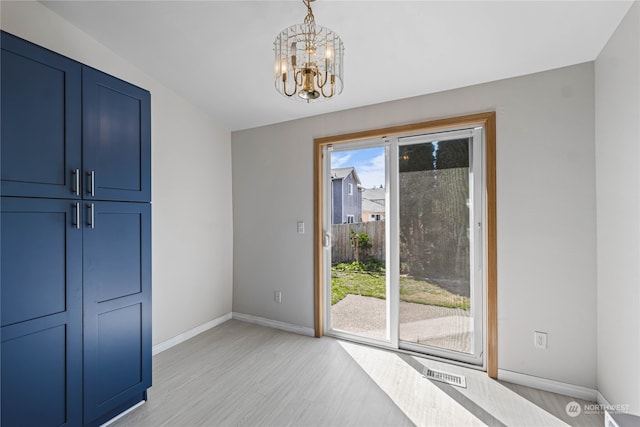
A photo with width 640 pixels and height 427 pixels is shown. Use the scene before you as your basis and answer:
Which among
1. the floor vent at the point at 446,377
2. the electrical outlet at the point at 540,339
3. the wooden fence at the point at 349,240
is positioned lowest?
the floor vent at the point at 446,377

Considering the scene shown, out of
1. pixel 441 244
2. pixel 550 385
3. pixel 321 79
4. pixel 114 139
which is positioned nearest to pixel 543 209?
pixel 441 244

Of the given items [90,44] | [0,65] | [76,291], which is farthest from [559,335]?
[90,44]

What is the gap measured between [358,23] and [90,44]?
2086 mm

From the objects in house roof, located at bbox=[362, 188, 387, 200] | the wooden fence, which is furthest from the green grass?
house roof, located at bbox=[362, 188, 387, 200]

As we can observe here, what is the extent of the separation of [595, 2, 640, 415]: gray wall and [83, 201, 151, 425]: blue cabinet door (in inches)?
116

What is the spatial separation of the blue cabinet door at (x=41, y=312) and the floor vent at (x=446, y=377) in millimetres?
2371

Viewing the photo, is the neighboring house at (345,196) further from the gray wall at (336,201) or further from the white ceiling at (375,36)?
the white ceiling at (375,36)

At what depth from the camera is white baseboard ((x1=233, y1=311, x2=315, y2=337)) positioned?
3.16 meters

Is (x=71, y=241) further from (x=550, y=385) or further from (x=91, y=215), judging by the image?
(x=550, y=385)

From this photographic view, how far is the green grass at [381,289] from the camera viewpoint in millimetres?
2604

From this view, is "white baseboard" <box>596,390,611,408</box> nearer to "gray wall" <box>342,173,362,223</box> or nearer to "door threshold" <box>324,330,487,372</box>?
"door threshold" <box>324,330,487,372</box>

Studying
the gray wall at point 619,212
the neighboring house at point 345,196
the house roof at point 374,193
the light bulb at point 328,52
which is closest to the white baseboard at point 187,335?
the neighboring house at point 345,196

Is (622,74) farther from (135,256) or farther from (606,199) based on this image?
(135,256)

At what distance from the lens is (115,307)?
1.86m
